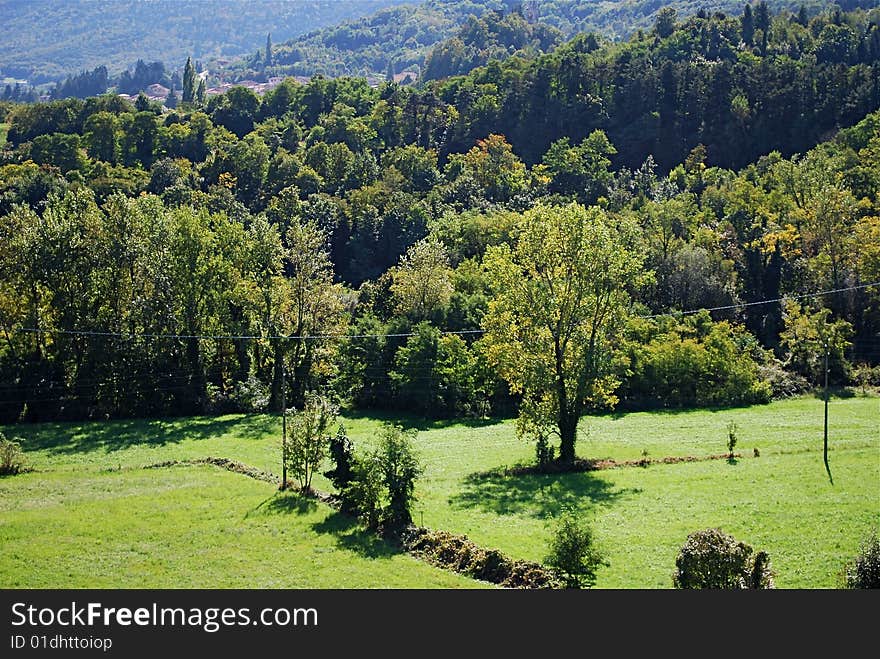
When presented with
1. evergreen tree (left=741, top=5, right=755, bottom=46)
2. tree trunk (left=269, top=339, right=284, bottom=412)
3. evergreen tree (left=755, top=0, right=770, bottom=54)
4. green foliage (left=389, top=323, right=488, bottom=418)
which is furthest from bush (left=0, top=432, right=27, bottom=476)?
evergreen tree (left=755, top=0, right=770, bottom=54)

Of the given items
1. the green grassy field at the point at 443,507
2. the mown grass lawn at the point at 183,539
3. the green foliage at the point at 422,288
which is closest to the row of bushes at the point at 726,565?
the green grassy field at the point at 443,507

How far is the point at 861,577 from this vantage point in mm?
26219

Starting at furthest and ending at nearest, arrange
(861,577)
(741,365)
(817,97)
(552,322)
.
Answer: (817,97)
(741,365)
(552,322)
(861,577)

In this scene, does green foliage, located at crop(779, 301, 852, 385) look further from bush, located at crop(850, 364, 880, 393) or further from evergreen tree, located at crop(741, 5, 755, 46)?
evergreen tree, located at crop(741, 5, 755, 46)

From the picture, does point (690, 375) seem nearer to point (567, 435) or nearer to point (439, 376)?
point (439, 376)

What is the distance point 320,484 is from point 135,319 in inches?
1100

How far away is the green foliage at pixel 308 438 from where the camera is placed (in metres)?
40.7

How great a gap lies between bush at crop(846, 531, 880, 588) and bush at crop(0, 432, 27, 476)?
3955cm

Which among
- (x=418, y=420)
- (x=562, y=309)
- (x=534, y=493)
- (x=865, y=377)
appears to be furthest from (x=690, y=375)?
(x=534, y=493)

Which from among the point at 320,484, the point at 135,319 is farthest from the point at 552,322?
the point at 135,319

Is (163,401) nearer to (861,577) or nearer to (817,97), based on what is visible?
(861,577)

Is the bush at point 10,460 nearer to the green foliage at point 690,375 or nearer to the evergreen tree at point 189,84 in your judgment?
the green foliage at point 690,375

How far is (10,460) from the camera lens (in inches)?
1839

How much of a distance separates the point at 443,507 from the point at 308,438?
6.84 metres
